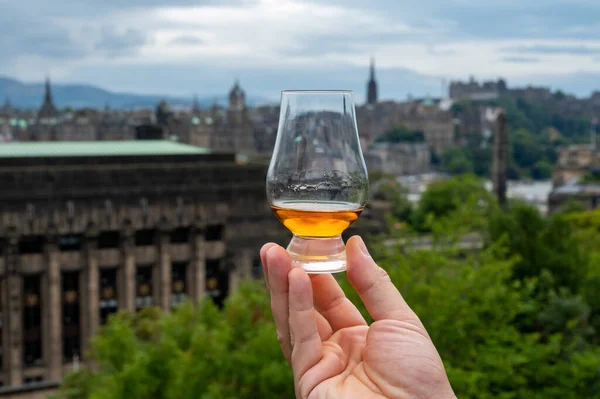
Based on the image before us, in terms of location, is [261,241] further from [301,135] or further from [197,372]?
[301,135]

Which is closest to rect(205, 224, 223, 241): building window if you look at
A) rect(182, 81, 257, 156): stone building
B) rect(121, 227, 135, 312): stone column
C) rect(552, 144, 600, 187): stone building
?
rect(121, 227, 135, 312): stone column

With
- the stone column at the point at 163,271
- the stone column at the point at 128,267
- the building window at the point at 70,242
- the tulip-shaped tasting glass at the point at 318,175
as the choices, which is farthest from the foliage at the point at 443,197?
the tulip-shaped tasting glass at the point at 318,175

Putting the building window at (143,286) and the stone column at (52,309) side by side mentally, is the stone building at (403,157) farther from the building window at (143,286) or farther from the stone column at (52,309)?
the stone column at (52,309)

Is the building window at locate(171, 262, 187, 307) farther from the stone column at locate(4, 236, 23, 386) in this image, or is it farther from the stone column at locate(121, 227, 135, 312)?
the stone column at locate(4, 236, 23, 386)

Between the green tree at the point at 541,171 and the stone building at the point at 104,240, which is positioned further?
the green tree at the point at 541,171

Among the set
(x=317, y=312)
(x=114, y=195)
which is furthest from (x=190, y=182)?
(x=317, y=312)

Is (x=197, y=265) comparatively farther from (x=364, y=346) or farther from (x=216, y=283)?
(x=364, y=346)

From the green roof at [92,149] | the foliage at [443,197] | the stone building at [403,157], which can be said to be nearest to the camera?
the green roof at [92,149]
